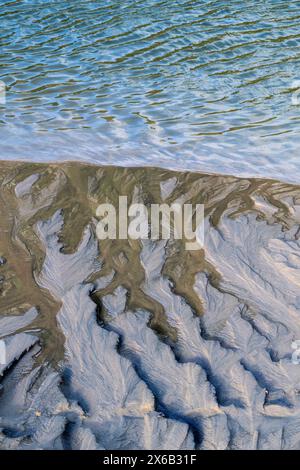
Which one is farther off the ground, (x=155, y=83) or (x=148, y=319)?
(x=155, y=83)

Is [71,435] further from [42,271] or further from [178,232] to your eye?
[178,232]

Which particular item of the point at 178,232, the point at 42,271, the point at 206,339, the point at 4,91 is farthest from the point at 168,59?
the point at 206,339

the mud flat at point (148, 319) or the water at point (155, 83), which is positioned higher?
the water at point (155, 83)

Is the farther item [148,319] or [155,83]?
[155,83]
